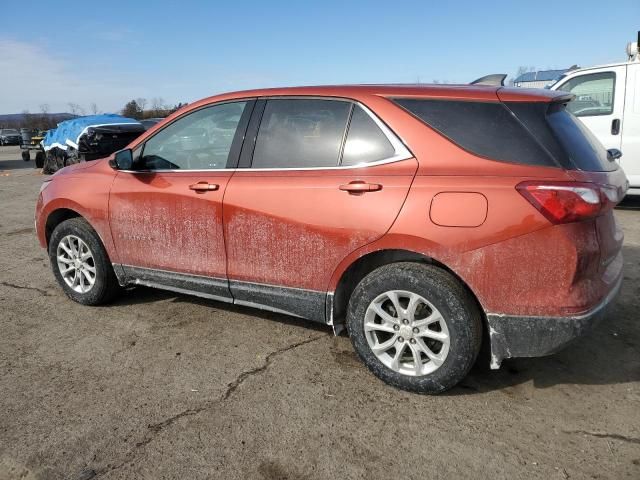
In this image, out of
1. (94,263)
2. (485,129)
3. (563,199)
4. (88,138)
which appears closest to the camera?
(563,199)

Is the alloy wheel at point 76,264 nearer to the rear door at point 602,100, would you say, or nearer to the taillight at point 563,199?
the taillight at point 563,199

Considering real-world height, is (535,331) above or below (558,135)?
below

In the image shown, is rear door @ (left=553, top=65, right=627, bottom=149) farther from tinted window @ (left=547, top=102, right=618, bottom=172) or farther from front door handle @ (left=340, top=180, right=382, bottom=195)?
front door handle @ (left=340, top=180, right=382, bottom=195)

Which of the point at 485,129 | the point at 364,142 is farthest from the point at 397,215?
the point at 485,129

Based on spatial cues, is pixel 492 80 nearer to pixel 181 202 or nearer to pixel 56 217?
pixel 181 202

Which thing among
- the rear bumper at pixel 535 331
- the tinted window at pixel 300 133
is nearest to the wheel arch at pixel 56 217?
the tinted window at pixel 300 133

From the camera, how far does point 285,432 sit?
2602 mm

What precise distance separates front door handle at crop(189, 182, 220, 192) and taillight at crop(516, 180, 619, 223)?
196 cm

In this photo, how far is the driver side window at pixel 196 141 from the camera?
11.8 ft

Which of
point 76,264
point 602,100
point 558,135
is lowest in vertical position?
point 76,264

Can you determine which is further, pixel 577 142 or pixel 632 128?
pixel 632 128

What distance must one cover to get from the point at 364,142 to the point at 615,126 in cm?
587

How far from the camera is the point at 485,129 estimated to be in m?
2.73

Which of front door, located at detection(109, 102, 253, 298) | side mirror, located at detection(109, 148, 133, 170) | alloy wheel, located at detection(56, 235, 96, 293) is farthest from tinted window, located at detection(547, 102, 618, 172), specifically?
alloy wheel, located at detection(56, 235, 96, 293)
